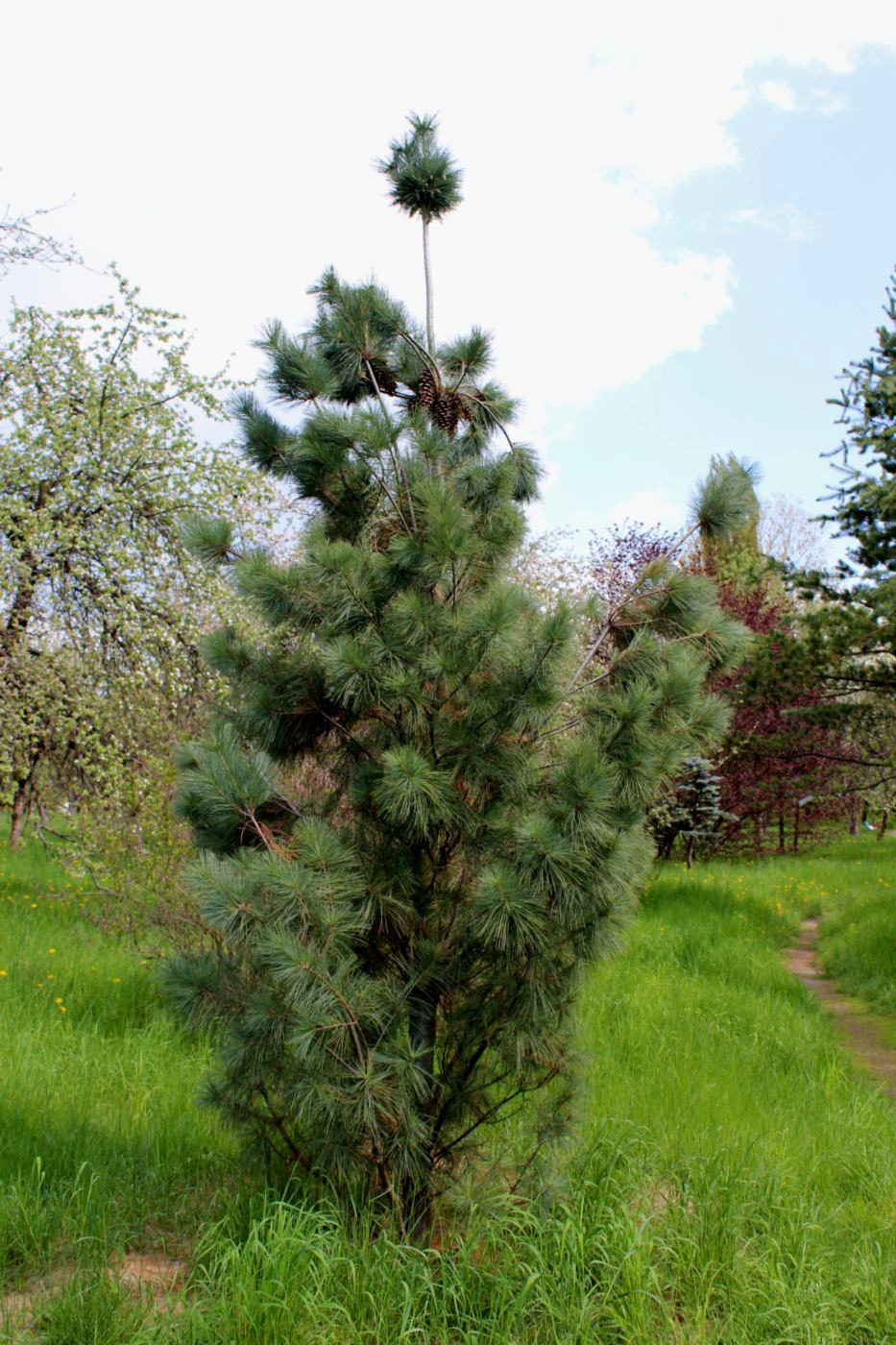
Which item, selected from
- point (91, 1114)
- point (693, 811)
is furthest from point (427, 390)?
point (693, 811)

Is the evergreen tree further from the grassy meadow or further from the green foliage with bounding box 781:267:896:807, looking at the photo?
the grassy meadow

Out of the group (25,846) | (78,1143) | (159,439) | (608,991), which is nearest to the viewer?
(78,1143)

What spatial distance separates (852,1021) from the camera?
8.49 meters

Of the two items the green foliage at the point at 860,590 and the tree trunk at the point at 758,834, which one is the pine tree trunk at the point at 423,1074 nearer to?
the green foliage at the point at 860,590

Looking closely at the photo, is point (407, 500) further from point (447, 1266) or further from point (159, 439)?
point (159, 439)

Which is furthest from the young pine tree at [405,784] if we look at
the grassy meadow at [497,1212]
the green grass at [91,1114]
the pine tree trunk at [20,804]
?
the pine tree trunk at [20,804]

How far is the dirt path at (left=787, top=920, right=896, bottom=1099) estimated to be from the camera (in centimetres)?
711

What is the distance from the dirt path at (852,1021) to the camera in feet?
23.3

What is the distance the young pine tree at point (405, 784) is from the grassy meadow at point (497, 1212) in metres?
0.32

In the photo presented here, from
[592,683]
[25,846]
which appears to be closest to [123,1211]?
[592,683]

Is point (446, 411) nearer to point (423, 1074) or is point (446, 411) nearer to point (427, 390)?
point (427, 390)

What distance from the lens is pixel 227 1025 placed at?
3654mm

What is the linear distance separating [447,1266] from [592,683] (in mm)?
2061

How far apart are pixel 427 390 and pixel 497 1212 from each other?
3116mm
